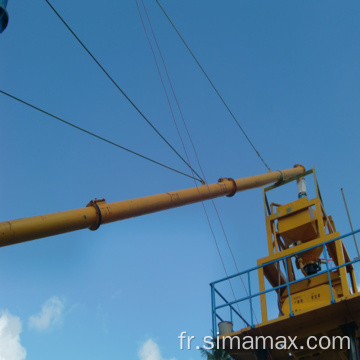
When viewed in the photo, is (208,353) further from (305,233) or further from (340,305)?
(340,305)

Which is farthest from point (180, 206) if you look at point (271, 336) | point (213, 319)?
point (271, 336)

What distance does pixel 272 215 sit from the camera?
1702 centimetres

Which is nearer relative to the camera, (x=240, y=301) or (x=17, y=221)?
(x=17, y=221)

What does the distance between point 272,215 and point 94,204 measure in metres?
6.26

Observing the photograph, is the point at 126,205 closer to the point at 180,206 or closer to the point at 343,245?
the point at 180,206

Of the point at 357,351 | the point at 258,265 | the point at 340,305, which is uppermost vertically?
the point at 258,265

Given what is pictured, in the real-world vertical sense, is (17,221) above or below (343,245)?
below

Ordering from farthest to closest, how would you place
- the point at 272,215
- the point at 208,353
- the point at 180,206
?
1. the point at 208,353
2. the point at 272,215
3. the point at 180,206

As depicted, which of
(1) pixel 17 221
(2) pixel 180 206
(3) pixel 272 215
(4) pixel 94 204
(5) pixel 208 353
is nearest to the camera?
(1) pixel 17 221

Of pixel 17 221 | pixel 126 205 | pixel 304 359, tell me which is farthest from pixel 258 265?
pixel 17 221

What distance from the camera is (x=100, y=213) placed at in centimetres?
1295

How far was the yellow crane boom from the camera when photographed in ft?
36.6

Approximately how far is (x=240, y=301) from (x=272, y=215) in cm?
357

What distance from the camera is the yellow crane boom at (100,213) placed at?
11156mm
